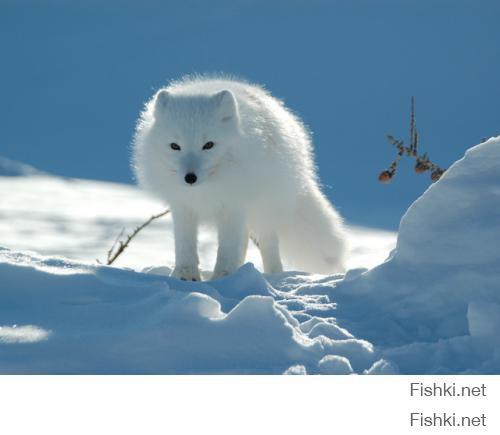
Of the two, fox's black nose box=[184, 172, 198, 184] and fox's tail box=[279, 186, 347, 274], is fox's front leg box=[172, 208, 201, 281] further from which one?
fox's tail box=[279, 186, 347, 274]

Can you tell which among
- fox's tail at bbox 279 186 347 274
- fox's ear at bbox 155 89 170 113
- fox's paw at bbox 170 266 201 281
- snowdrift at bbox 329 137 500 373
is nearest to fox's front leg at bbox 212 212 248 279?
fox's paw at bbox 170 266 201 281

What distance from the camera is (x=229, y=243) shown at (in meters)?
5.40

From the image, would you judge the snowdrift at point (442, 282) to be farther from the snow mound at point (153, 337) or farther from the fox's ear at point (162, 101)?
the fox's ear at point (162, 101)

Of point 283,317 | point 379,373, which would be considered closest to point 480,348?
point 379,373

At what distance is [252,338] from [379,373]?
1.78 ft

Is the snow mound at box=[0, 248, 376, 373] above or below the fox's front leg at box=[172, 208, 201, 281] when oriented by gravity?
below

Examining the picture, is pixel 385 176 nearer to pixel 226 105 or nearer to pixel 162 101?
pixel 226 105

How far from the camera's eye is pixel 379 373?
10.5 feet

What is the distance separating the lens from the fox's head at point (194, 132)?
4.93 metres

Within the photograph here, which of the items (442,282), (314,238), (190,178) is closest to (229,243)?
(190,178)

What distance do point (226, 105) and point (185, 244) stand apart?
1030mm

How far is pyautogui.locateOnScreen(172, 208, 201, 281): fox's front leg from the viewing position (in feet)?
17.9

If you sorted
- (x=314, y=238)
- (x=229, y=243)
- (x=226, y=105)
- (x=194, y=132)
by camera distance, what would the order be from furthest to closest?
(x=314, y=238) → (x=229, y=243) → (x=226, y=105) → (x=194, y=132)

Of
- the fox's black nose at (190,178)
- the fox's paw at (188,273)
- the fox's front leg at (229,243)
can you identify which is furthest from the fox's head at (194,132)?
the fox's paw at (188,273)
